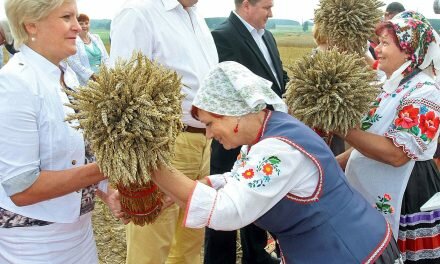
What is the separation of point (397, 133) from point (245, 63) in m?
1.69

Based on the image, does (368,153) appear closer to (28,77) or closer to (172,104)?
(172,104)

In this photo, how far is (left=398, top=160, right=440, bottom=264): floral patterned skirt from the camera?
2.91 metres

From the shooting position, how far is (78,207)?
2.32 m

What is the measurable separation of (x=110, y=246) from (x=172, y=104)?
326 centimetres

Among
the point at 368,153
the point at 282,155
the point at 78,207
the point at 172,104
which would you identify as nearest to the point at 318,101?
the point at 368,153

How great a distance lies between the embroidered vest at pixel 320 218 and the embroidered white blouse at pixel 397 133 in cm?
70

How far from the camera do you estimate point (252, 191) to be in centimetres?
196

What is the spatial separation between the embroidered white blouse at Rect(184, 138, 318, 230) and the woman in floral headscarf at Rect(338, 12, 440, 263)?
87cm

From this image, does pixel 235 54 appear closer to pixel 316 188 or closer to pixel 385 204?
pixel 385 204

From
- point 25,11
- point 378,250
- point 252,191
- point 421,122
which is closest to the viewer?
point 252,191

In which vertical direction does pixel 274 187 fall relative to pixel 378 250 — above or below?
above

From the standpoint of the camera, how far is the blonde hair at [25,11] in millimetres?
2070

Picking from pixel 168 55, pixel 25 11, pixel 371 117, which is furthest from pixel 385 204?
pixel 25 11

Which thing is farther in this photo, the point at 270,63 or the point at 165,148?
the point at 270,63
